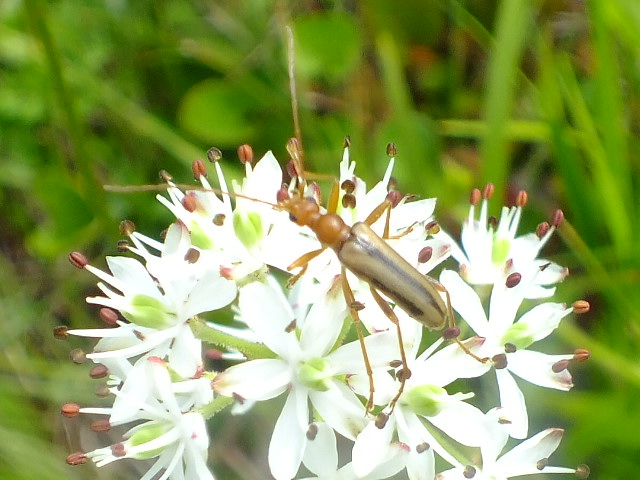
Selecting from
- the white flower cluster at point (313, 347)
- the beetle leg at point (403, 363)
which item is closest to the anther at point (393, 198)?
the white flower cluster at point (313, 347)

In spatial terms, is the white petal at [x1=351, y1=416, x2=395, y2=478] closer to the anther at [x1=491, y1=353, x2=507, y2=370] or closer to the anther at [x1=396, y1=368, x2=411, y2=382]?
the anther at [x1=396, y1=368, x2=411, y2=382]

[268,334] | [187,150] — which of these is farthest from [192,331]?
[187,150]

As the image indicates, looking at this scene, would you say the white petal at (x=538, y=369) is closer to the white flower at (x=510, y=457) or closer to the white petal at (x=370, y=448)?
the white flower at (x=510, y=457)

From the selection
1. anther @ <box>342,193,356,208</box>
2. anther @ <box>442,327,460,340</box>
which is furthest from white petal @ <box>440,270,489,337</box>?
anther @ <box>342,193,356,208</box>

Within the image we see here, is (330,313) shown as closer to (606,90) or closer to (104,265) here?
(606,90)

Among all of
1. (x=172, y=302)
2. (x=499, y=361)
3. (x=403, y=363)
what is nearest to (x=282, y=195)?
(x=172, y=302)

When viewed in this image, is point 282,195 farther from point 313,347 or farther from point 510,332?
point 510,332

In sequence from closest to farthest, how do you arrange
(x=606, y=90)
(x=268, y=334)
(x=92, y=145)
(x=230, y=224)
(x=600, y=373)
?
(x=268, y=334) < (x=230, y=224) < (x=606, y=90) < (x=600, y=373) < (x=92, y=145)
